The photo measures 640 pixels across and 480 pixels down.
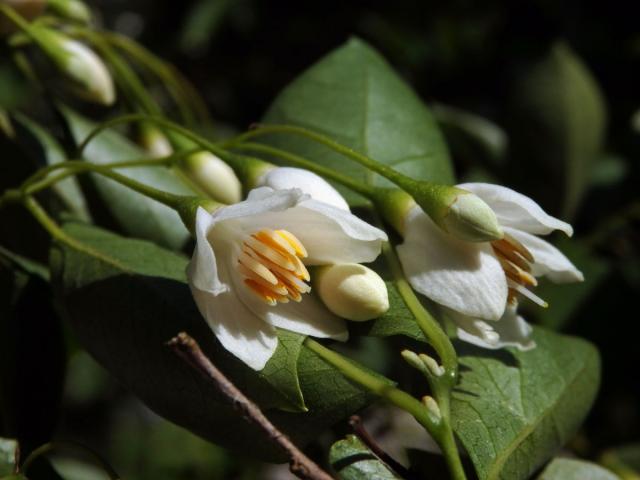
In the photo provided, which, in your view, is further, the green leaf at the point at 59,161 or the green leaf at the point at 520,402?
the green leaf at the point at 59,161

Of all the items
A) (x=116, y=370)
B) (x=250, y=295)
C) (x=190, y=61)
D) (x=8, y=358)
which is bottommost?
(x=190, y=61)

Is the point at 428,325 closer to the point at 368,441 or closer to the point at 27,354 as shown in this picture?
the point at 368,441

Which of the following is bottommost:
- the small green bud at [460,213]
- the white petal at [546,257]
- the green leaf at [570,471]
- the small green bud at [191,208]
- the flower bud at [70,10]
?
the green leaf at [570,471]

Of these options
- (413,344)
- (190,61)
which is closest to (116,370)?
(413,344)

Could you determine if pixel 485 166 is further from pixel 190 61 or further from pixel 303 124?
pixel 190 61

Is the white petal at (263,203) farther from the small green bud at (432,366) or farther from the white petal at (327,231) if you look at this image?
the small green bud at (432,366)

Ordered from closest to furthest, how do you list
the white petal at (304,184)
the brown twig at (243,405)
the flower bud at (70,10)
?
the brown twig at (243,405) → the white petal at (304,184) → the flower bud at (70,10)

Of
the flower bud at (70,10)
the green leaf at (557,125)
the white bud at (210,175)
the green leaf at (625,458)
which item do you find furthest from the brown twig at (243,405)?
the green leaf at (557,125)

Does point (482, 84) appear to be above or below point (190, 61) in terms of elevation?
above
